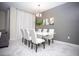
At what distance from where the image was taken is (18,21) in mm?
2029

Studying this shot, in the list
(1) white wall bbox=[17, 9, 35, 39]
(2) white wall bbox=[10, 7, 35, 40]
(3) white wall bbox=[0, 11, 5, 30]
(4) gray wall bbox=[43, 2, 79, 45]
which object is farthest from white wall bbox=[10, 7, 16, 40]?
(4) gray wall bbox=[43, 2, 79, 45]

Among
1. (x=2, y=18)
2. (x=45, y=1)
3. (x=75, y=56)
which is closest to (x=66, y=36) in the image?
(x=75, y=56)

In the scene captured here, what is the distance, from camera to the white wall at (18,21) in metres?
1.97

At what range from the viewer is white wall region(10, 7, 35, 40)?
6.46 feet

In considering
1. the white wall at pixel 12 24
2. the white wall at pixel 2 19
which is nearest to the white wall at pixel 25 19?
the white wall at pixel 12 24

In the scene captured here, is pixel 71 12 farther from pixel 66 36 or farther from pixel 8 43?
pixel 8 43

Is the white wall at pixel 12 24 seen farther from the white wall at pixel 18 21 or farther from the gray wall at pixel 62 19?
the gray wall at pixel 62 19

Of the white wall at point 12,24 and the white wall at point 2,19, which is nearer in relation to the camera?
the white wall at point 2,19

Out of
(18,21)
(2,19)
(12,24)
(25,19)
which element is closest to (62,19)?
(25,19)

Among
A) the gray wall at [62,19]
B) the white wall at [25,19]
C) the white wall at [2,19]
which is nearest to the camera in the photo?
the white wall at [2,19]

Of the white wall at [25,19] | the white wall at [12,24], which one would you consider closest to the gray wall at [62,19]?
the white wall at [25,19]

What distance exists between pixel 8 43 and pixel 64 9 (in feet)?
6.87

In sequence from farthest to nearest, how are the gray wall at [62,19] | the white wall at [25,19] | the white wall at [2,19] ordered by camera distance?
the gray wall at [62,19] → the white wall at [25,19] → the white wall at [2,19]

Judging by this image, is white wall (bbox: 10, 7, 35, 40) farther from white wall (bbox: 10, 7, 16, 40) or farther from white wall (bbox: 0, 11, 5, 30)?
white wall (bbox: 0, 11, 5, 30)
